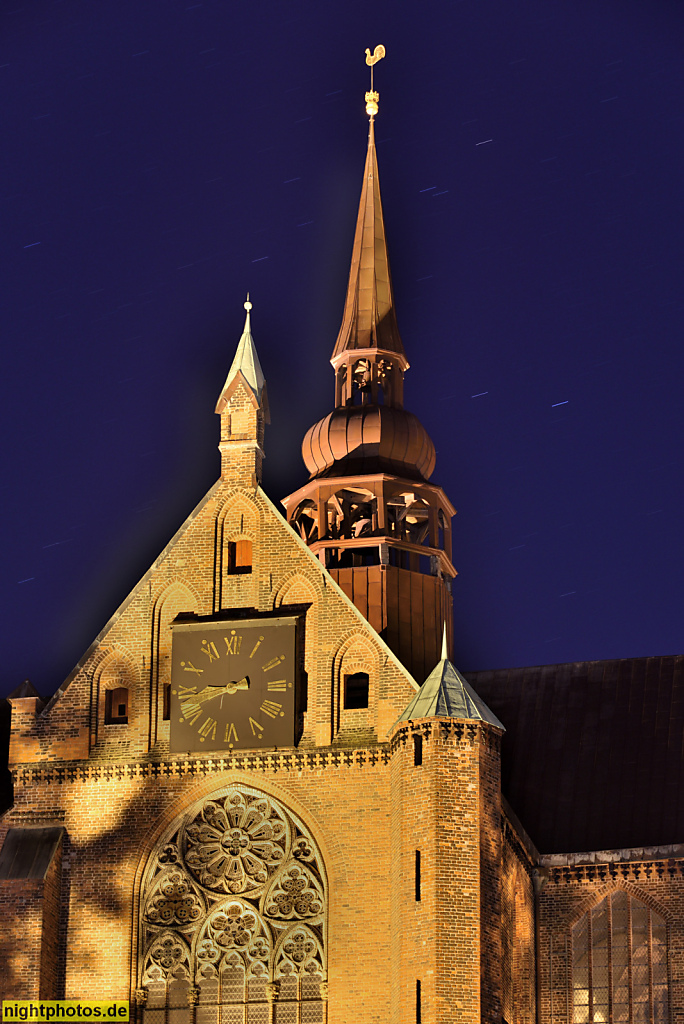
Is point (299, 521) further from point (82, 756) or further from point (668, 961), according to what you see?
point (668, 961)

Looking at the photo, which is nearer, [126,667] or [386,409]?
[126,667]

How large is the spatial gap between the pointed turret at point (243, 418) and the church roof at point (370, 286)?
8.87 meters

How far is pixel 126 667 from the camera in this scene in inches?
1892

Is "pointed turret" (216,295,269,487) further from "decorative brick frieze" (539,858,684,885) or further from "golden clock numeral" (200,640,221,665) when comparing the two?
"decorative brick frieze" (539,858,684,885)

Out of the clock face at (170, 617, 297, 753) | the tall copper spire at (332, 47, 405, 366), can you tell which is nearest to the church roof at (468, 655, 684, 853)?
the clock face at (170, 617, 297, 753)

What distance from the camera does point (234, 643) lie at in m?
47.2

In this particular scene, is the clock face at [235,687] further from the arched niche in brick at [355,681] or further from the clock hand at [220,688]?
the arched niche in brick at [355,681]

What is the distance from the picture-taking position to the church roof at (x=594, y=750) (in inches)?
1957

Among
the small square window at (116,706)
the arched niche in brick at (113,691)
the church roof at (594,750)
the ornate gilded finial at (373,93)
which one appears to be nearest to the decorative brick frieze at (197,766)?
the arched niche in brick at (113,691)

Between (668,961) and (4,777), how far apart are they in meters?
16.6

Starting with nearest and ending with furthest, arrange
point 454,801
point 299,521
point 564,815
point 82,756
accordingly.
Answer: point 454,801
point 82,756
point 564,815
point 299,521

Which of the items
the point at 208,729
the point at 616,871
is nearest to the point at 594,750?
the point at 616,871

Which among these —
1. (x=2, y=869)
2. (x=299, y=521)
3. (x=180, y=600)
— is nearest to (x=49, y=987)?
(x=2, y=869)

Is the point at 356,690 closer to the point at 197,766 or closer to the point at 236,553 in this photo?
the point at 197,766
